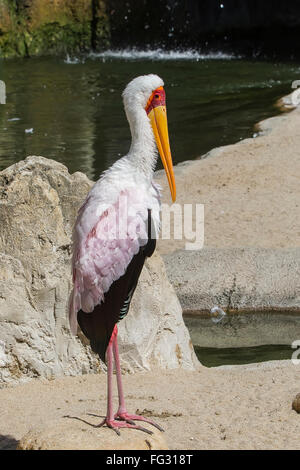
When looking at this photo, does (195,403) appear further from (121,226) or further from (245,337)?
(245,337)

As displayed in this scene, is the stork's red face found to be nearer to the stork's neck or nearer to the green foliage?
the stork's neck

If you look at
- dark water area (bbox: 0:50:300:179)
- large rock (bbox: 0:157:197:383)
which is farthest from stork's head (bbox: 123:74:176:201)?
dark water area (bbox: 0:50:300:179)

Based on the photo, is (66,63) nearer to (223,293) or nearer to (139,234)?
(223,293)

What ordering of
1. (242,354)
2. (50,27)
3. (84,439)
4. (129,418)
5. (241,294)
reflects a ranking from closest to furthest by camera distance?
(84,439) < (129,418) < (242,354) < (241,294) < (50,27)

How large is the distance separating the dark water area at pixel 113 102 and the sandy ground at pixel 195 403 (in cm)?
531

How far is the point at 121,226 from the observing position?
3.68 meters

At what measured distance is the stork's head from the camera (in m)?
3.80

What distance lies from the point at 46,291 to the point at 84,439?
1600 mm

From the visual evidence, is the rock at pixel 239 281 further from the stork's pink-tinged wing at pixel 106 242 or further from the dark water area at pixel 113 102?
the dark water area at pixel 113 102

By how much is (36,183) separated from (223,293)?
219 centimetres

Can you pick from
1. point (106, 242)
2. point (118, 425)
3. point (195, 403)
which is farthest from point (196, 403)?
point (106, 242)

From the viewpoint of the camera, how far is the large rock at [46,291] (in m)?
4.81

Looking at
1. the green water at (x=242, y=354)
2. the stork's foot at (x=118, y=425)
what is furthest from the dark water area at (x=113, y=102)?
the stork's foot at (x=118, y=425)

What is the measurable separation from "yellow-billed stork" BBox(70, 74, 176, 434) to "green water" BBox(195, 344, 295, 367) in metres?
2.10
